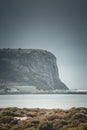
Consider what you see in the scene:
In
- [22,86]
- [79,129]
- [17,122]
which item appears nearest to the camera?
[79,129]

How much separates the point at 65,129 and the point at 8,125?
12.6 ft

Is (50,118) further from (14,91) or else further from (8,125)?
(14,91)

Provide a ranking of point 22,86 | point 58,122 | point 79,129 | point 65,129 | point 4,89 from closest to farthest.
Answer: point 79,129 < point 65,129 < point 58,122 < point 4,89 < point 22,86

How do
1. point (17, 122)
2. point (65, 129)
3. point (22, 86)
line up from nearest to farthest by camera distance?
point (65, 129) < point (17, 122) < point (22, 86)

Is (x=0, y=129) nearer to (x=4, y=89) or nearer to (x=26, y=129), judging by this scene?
(x=26, y=129)

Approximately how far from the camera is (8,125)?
22078 mm

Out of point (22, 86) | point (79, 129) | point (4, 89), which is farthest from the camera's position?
point (22, 86)

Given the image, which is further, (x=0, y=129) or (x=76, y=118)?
(x=76, y=118)

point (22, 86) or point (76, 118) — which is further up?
point (76, 118)

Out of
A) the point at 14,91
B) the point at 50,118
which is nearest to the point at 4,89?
the point at 14,91

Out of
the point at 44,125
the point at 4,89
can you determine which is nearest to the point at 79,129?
the point at 44,125

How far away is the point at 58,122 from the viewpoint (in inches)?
848

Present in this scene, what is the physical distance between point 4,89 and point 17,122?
522ft

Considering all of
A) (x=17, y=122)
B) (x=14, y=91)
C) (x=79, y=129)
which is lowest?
(x=14, y=91)
